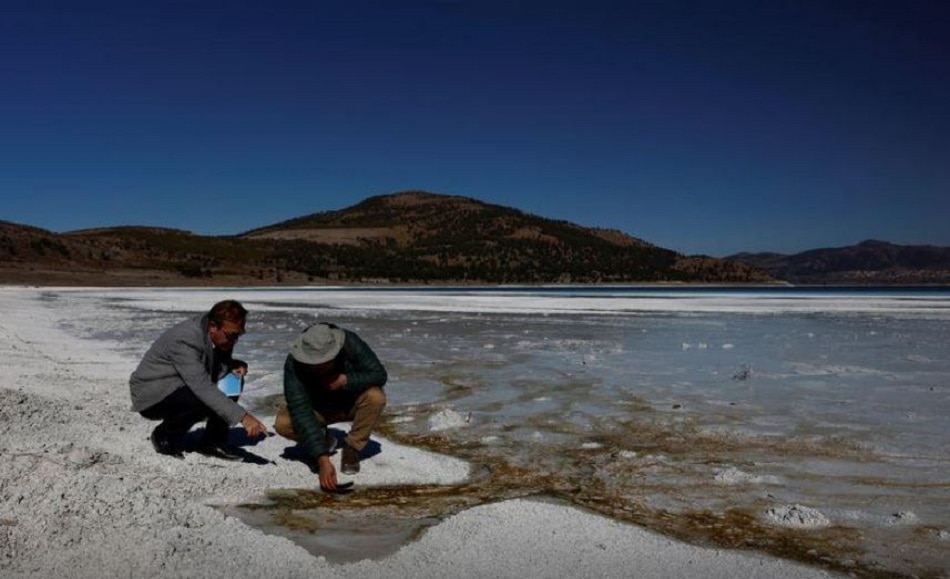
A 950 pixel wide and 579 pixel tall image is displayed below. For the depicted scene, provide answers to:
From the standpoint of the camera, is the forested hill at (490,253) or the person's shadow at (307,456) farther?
the forested hill at (490,253)

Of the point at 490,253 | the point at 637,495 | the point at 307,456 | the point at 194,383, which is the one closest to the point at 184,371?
the point at 194,383

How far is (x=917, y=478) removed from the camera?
17.1 feet

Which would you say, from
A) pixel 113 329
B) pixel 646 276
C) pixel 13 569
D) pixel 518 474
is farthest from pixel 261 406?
pixel 646 276

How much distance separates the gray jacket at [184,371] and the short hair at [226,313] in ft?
Answer: 0.45

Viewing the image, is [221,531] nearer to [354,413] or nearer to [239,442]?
[354,413]

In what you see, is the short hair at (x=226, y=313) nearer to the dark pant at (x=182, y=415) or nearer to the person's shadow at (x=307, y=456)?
the dark pant at (x=182, y=415)

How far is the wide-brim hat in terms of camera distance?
197 inches

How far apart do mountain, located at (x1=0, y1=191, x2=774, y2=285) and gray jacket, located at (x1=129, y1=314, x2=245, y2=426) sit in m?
70.3

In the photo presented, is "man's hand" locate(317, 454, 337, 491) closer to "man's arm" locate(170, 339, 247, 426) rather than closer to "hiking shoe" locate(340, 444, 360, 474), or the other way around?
"hiking shoe" locate(340, 444, 360, 474)

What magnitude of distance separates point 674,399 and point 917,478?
129 inches

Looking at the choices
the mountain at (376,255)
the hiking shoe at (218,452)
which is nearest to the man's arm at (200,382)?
the hiking shoe at (218,452)

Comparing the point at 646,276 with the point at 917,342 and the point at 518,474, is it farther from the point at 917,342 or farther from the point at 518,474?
the point at 518,474

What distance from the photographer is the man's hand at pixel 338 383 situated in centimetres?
527

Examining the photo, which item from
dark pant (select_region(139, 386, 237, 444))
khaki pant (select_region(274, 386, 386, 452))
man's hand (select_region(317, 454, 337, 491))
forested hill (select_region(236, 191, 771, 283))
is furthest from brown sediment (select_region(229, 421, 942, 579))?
forested hill (select_region(236, 191, 771, 283))
